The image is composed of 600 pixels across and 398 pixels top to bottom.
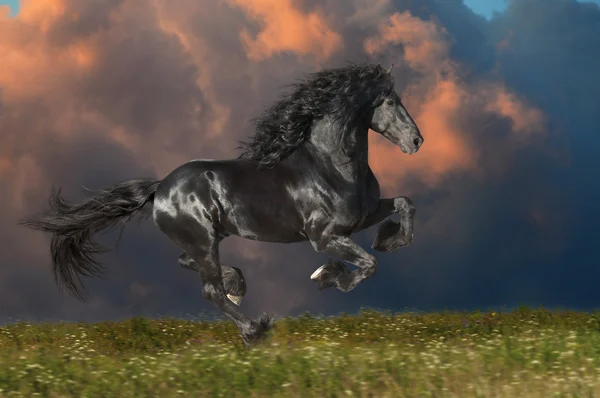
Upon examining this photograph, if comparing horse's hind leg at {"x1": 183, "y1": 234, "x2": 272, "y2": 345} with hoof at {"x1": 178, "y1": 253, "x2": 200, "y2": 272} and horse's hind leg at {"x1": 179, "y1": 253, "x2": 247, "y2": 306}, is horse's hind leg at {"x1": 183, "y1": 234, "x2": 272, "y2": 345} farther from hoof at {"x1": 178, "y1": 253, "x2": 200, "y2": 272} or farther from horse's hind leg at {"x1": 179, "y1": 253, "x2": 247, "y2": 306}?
hoof at {"x1": 178, "y1": 253, "x2": 200, "y2": 272}

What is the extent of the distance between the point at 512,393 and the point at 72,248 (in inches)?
251

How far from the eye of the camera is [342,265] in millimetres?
10016

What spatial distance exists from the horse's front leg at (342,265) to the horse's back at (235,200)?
17.8 inches

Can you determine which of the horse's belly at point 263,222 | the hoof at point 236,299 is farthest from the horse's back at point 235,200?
the hoof at point 236,299

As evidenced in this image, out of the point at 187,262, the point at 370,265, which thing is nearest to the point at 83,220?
the point at 187,262

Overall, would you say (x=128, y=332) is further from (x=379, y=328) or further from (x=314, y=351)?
(x=314, y=351)

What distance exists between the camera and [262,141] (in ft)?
34.3

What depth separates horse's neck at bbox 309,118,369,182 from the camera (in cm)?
1002

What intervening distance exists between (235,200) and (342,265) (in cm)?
144

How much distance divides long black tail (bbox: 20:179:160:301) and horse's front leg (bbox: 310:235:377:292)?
8.46ft

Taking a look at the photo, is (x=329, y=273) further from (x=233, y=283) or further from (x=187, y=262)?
(x=187, y=262)

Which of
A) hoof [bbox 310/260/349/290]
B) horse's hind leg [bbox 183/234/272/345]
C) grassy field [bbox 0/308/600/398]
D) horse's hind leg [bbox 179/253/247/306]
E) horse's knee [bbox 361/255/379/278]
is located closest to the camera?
grassy field [bbox 0/308/600/398]

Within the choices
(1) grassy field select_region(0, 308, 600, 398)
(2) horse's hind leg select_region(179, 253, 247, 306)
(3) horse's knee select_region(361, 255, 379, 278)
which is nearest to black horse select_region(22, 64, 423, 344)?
(3) horse's knee select_region(361, 255, 379, 278)

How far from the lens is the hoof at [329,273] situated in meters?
10.0
